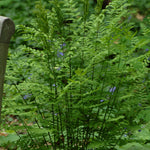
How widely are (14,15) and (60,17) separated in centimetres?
488

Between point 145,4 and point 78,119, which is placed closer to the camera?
point 78,119

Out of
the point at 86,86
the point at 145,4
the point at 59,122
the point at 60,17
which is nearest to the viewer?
the point at 60,17

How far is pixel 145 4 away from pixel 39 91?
633 centimetres

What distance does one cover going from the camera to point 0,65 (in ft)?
3.21

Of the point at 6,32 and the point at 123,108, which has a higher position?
the point at 6,32

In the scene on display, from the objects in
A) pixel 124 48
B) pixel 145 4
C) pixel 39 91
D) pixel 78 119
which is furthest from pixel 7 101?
pixel 145 4

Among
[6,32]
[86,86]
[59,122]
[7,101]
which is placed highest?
[6,32]

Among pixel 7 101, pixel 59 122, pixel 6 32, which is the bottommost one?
pixel 59 122

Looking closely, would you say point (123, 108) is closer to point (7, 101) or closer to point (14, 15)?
point (7, 101)

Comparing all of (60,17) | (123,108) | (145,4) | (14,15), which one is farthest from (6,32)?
(145,4)

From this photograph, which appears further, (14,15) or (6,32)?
(14,15)

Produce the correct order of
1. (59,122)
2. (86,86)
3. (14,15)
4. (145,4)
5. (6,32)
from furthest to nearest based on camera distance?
(145,4) → (14,15) → (59,122) → (86,86) → (6,32)

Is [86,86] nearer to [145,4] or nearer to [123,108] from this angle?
[123,108]

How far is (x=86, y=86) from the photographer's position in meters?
1.67
